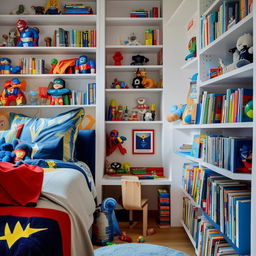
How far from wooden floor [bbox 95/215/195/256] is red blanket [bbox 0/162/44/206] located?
1275 millimetres

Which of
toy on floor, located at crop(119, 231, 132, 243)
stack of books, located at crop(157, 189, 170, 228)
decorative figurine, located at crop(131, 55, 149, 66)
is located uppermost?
decorative figurine, located at crop(131, 55, 149, 66)

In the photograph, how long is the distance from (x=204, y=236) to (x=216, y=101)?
0.84 metres

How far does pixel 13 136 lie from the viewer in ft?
7.62

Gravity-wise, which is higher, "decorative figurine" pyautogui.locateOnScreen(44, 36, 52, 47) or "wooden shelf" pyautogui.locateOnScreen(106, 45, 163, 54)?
"decorative figurine" pyautogui.locateOnScreen(44, 36, 52, 47)

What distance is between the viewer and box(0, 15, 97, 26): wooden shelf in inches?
110

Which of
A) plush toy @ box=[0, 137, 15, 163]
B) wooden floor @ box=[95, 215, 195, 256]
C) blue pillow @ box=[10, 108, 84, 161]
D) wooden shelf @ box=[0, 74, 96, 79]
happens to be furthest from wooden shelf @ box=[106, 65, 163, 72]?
wooden floor @ box=[95, 215, 195, 256]

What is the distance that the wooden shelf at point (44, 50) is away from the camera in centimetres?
279

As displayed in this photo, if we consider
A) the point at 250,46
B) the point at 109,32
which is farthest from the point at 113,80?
the point at 250,46

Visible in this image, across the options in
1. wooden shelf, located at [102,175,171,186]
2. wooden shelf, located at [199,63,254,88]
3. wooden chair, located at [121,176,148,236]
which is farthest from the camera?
wooden shelf, located at [102,175,171,186]

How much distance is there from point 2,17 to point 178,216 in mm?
2619

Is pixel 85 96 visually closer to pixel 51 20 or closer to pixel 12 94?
pixel 12 94

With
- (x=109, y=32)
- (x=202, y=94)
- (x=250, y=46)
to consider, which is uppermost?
(x=109, y=32)

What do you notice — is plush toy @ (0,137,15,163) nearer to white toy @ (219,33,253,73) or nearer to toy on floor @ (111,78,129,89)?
toy on floor @ (111,78,129,89)

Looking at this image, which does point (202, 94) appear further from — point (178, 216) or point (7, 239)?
point (7, 239)
